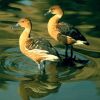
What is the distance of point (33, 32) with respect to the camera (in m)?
13.9

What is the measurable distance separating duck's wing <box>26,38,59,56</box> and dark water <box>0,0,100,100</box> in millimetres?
547

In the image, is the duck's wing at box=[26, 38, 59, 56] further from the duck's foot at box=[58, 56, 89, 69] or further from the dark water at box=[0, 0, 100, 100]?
the duck's foot at box=[58, 56, 89, 69]

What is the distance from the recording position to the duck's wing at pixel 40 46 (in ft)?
36.3

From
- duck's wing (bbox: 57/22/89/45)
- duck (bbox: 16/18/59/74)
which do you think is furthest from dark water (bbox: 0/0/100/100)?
duck's wing (bbox: 57/22/89/45)

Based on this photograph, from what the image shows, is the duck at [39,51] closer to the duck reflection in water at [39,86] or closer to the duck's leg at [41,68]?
the duck's leg at [41,68]

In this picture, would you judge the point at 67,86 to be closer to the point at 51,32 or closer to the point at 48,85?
the point at 48,85

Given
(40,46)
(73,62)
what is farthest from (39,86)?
(73,62)

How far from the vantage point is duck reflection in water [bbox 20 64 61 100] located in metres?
10.2

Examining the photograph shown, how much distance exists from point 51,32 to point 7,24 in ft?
7.72

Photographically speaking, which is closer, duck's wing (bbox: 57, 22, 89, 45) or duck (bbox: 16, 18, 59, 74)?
duck (bbox: 16, 18, 59, 74)

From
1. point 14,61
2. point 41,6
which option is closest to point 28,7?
point 41,6

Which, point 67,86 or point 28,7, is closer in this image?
point 67,86

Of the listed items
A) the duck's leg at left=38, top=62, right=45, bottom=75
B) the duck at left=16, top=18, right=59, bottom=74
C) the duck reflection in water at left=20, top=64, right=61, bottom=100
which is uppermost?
the duck at left=16, top=18, right=59, bottom=74

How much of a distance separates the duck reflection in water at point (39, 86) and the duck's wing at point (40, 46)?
58 cm
